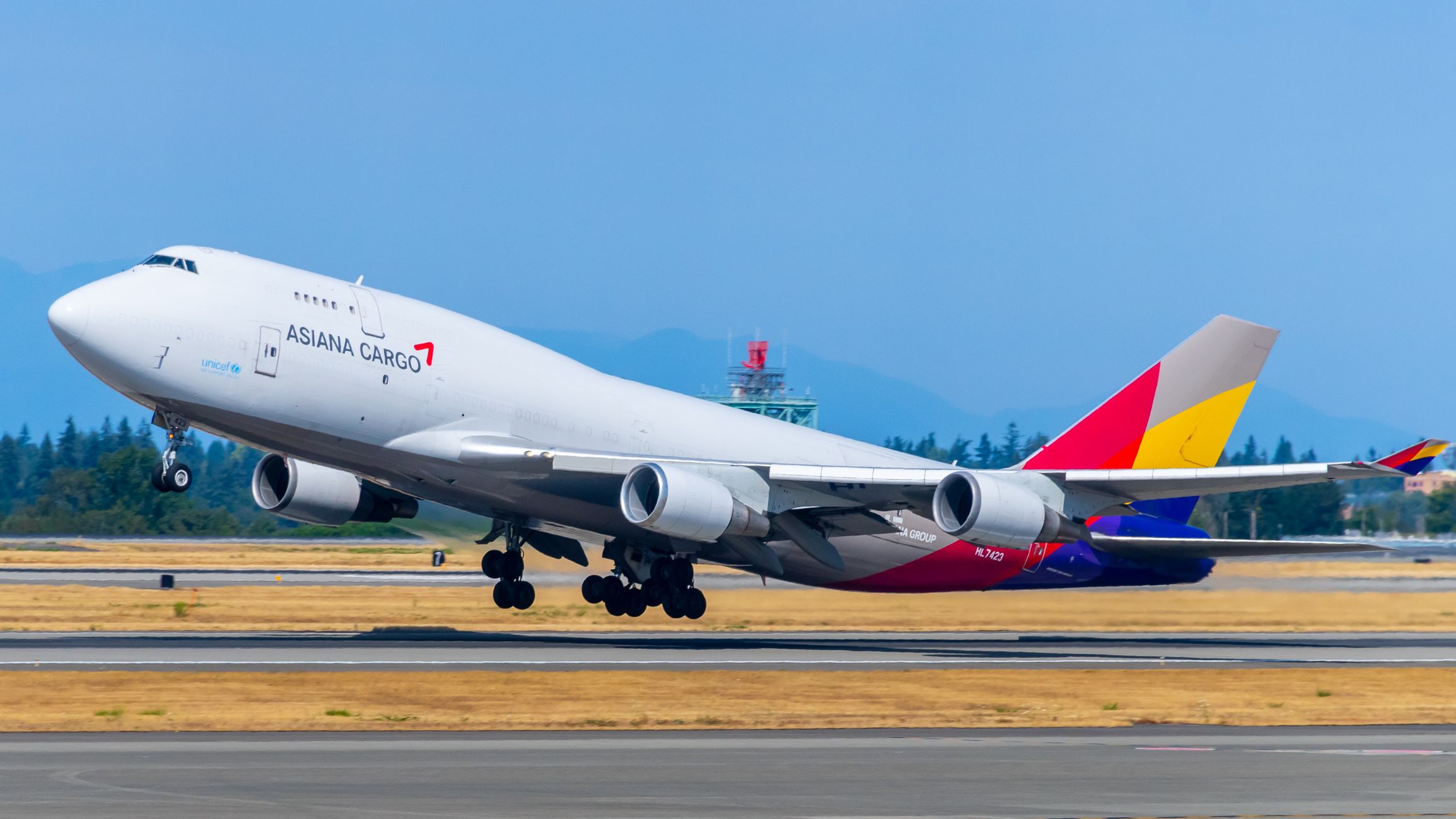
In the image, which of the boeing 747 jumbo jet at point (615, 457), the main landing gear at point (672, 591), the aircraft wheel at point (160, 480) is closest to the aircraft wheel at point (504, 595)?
the boeing 747 jumbo jet at point (615, 457)

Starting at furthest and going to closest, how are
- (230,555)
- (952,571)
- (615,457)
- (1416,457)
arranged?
(230,555)
(952,571)
(615,457)
(1416,457)

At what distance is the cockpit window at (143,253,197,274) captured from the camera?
26000 mm

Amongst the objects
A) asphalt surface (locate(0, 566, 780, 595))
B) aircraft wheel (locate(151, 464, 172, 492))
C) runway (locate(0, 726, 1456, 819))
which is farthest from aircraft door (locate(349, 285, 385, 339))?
asphalt surface (locate(0, 566, 780, 595))

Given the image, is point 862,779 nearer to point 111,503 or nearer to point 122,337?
point 122,337

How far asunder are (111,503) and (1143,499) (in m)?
82.1

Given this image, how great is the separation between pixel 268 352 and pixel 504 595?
28.2 ft

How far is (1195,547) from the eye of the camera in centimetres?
3362

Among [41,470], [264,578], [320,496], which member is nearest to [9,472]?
[41,470]

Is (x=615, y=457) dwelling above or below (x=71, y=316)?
below

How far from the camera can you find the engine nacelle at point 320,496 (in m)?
32.3

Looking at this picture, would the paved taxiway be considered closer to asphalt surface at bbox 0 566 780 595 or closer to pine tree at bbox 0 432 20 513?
asphalt surface at bbox 0 566 780 595

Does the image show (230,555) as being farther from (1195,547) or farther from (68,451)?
(68,451)

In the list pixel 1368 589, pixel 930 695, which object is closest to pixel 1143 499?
pixel 930 695

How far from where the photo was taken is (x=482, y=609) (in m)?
38.9
